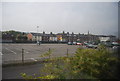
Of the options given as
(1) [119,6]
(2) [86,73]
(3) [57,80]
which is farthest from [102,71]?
(1) [119,6]

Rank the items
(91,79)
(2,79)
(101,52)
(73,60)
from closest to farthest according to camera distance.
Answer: (91,79) → (73,60) → (101,52) → (2,79)

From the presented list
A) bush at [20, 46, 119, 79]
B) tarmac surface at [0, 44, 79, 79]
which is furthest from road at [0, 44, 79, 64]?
bush at [20, 46, 119, 79]

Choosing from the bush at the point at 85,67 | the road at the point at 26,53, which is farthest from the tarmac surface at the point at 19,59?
the bush at the point at 85,67

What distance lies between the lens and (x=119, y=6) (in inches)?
131

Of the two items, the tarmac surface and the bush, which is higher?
the bush

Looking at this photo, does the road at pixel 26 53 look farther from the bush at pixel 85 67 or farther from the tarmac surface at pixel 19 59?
the bush at pixel 85 67

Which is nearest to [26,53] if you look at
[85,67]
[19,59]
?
[19,59]

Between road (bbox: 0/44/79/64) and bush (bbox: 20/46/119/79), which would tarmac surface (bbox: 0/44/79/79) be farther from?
bush (bbox: 20/46/119/79)

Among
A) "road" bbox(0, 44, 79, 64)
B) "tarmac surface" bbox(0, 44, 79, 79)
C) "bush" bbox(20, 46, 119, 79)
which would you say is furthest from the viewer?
"road" bbox(0, 44, 79, 64)

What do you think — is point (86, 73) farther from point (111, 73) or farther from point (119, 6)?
point (119, 6)

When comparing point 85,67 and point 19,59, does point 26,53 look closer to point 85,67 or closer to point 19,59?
point 19,59

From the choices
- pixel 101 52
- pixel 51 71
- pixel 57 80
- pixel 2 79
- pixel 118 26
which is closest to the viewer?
pixel 57 80

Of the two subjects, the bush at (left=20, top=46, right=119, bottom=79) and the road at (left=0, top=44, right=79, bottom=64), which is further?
the road at (left=0, top=44, right=79, bottom=64)

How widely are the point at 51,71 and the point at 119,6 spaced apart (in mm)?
3074
